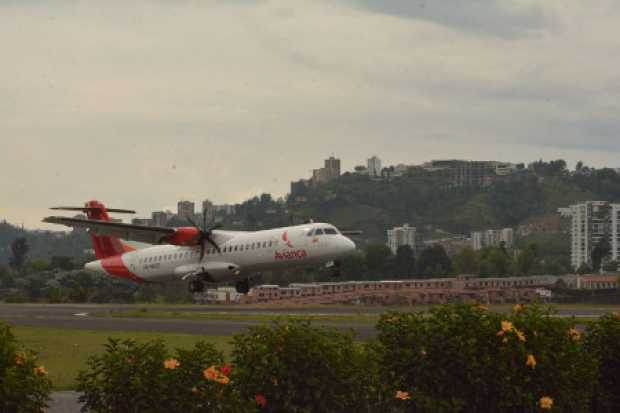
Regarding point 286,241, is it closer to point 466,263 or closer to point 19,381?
point 19,381

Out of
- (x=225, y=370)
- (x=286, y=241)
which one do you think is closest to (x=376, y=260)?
(x=286, y=241)

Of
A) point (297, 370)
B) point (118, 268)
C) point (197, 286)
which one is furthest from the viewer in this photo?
point (118, 268)

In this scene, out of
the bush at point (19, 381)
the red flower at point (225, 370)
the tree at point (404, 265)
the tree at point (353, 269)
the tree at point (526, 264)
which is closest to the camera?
the bush at point (19, 381)

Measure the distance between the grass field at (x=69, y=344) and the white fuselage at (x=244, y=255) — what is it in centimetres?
1467

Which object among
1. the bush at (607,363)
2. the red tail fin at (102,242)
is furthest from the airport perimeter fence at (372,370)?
the red tail fin at (102,242)

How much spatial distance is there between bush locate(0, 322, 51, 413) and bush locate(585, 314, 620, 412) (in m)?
8.03

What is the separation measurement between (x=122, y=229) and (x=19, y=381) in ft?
169

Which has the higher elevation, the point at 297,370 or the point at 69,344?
the point at 297,370

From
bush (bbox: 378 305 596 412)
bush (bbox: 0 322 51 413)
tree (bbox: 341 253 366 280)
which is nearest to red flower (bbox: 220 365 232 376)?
bush (bbox: 0 322 51 413)

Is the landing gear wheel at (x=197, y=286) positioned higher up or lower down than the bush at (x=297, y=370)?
higher up

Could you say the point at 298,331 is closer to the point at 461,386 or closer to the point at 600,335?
the point at 461,386

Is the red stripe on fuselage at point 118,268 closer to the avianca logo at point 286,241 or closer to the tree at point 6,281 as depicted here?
the avianca logo at point 286,241

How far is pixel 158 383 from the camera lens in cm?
1189

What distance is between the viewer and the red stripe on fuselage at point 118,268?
6764 cm
